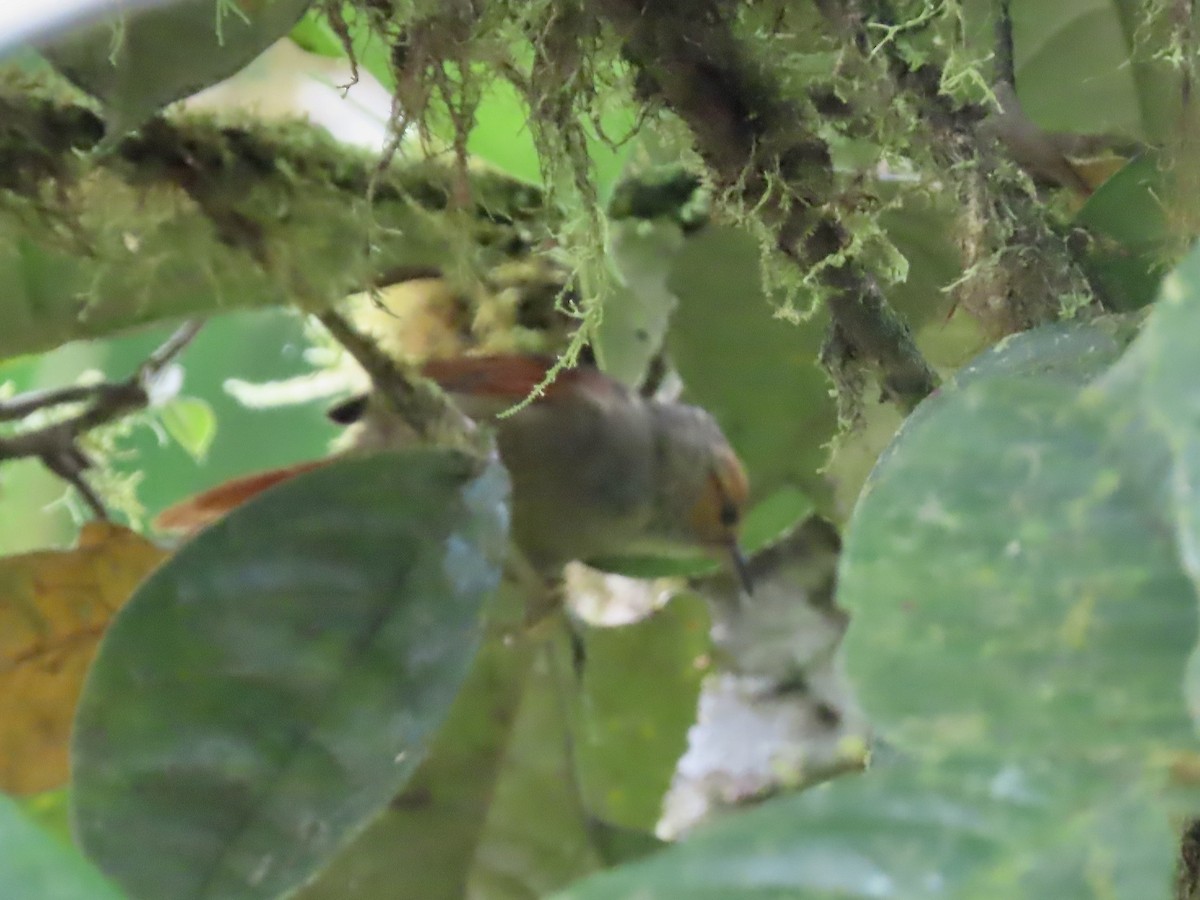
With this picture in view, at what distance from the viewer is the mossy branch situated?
1.90 ft

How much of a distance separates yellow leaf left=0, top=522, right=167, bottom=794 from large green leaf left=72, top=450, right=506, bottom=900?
7.9 inches

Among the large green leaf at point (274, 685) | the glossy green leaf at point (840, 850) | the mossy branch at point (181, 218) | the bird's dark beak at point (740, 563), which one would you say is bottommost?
the bird's dark beak at point (740, 563)

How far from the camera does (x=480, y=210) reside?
769 mm

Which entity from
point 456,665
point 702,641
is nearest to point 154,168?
point 456,665

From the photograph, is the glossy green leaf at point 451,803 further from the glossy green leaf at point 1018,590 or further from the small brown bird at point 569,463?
the glossy green leaf at point 1018,590

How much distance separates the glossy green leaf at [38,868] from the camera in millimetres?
199

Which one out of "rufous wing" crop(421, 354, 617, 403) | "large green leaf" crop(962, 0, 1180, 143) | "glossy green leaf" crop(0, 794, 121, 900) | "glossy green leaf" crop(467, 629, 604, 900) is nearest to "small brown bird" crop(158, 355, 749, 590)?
"rufous wing" crop(421, 354, 617, 403)

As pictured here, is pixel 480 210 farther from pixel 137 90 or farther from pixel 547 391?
pixel 137 90

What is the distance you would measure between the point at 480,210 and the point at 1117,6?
1.43 ft

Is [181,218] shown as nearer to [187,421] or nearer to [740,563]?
[187,421]

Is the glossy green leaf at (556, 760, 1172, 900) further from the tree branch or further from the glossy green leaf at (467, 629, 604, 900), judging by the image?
the glossy green leaf at (467, 629, 604, 900)

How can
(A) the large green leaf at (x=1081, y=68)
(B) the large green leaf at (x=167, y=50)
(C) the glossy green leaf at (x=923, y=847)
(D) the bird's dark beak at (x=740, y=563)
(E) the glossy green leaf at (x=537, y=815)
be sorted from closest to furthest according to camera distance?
(C) the glossy green leaf at (x=923, y=847) < (B) the large green leaf at (x=167, y=50) < (A) the large green leaf at (x=1081, y=68) < (E) the glossy green leaf at (x=537, y=815) < (D) the bird's dark beak at (x=740, y=563)

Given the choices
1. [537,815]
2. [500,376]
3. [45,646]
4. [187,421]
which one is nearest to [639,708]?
[537,815]

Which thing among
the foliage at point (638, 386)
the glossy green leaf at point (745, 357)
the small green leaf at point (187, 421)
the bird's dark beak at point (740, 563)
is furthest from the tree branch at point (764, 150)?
the small green leaf at point (187, 421)
